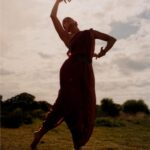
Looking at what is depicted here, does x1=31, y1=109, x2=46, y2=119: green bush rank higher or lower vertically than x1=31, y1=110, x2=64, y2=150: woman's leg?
higher

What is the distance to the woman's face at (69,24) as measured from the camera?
6.83 metres

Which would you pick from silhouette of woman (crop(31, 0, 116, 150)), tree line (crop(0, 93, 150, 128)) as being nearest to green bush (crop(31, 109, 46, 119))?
tree line (crop(0, 93, 150, 128))

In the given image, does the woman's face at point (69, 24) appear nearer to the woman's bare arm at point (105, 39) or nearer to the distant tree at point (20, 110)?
the woman's bare arm at point (105, 39)

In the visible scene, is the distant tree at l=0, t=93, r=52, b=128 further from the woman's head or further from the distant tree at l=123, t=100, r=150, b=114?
the distant tree at l=123, t=100, r=150, b=114

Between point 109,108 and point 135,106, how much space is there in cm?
599

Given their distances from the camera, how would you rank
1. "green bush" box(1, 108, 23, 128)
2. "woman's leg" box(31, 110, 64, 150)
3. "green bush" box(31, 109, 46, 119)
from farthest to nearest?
"green bush" box(31, 109, 46, 119)
"green bush" box(1, 108, 23, 128)
"woman's leg" box(31, 110, 64, 150)

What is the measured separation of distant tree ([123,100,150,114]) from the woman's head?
135ft

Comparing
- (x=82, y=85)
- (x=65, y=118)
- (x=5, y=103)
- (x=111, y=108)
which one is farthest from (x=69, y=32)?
(x=111, y=108)

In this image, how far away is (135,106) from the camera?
49.1 meters

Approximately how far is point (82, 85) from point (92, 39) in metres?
0.68

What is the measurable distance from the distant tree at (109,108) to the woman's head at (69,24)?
35101 mm

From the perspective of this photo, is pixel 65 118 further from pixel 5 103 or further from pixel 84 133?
pixel 5 103

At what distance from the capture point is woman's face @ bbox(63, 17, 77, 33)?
6.83 m

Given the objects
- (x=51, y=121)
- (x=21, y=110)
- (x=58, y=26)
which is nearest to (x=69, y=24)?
(x=58, y=26)
